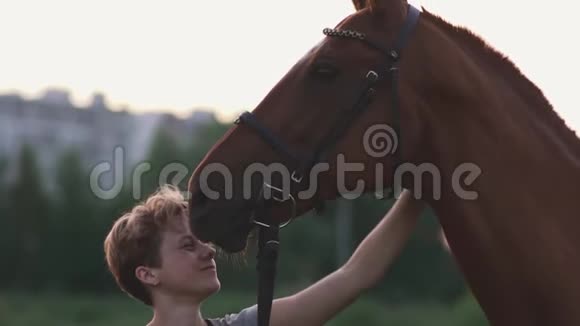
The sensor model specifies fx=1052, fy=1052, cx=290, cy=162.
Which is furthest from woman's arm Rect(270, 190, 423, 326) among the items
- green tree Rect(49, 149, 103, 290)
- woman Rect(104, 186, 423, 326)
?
green tree Rect(49, 149, 103, 290)

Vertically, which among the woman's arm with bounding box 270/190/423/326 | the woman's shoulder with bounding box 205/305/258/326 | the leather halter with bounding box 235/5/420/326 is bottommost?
the woman's shoulder with bounding box 205/305/258/326

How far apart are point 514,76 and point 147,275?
5.03 ft

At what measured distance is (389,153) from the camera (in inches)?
143

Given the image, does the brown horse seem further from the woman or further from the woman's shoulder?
the woman's shoulder

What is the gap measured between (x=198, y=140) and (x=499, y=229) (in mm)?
47365

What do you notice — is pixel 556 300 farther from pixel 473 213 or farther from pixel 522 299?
pixel 473 213

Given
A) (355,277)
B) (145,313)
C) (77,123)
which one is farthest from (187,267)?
(77,123)

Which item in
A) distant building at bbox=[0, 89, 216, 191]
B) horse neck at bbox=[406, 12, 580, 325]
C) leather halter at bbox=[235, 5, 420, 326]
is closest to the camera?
horse neck at bbox=[406, 12, 580, 325]

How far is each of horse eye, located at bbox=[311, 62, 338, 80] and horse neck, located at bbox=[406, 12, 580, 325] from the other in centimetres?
33

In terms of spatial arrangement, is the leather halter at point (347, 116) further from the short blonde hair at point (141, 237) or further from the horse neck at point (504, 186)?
the short blonde hair at point (141, 237)

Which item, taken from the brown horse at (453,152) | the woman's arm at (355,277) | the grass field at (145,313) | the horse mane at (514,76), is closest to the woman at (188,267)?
the woman's arm at (355,277)

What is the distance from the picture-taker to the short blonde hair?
156 inches

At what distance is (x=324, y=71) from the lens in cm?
363

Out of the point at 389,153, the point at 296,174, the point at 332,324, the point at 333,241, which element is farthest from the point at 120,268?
the point at 333,241
